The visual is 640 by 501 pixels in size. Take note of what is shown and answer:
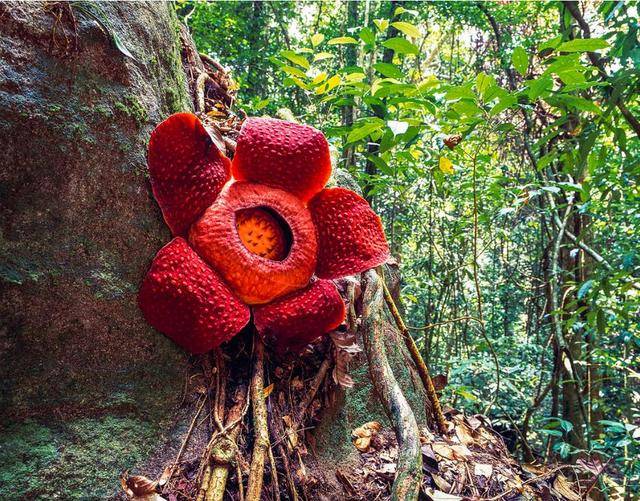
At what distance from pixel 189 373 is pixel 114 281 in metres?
0.35

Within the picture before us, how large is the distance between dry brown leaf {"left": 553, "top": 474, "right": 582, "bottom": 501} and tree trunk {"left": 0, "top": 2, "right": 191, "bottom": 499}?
1588mm

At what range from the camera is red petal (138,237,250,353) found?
118cm

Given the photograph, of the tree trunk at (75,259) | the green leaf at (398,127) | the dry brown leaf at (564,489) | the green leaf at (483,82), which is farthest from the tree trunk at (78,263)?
the dry brown leaf at (564,489)

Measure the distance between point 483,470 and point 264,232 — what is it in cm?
123

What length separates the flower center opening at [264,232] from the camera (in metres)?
1.37

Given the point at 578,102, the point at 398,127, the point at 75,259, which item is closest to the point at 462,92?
the point at 398,127

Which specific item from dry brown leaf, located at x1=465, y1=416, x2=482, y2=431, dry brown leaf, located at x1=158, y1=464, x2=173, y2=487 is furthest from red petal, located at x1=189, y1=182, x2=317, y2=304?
dry brown leaf, located at x1=465, y1=416, x2=482, y2=431

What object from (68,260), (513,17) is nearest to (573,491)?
(68,260)

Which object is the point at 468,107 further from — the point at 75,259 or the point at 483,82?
the point at 75,259

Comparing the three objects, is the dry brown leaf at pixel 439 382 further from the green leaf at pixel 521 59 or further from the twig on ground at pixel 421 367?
the green leaf at pixel 521 59

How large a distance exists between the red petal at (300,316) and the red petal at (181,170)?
355 mm

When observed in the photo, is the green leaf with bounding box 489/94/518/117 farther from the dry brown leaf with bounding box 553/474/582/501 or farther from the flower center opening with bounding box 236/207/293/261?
the dry brown leaf with bounding box 553/474/582/501

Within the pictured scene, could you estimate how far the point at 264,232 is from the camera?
1398 mm

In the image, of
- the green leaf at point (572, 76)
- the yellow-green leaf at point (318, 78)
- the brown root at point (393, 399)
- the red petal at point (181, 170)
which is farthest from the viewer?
the yellow-green leaf at point (318, 78)
